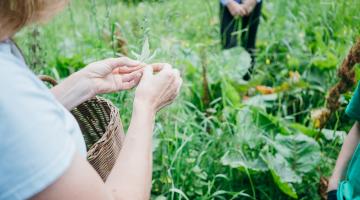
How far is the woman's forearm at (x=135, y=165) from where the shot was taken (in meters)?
1.03

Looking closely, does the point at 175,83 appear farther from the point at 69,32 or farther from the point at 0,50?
the point at 69,32

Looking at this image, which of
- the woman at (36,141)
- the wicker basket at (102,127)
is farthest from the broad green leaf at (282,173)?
the woman at (36,141)

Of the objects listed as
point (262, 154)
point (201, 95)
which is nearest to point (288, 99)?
point (201, 95)

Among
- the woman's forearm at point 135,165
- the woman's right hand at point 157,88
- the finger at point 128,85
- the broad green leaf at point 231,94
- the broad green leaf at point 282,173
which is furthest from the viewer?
the broad green leaf at point 231,94

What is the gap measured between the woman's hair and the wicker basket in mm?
436

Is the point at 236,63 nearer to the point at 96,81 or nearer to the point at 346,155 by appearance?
the point at 346,155

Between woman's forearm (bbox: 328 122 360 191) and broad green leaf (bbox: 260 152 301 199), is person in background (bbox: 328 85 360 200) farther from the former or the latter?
broad green leaf (bbox: 260 152 301 199)

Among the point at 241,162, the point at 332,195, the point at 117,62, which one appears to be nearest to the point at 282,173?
the point at 241,162

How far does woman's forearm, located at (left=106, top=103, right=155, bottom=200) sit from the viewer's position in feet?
3.39

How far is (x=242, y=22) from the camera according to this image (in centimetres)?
363

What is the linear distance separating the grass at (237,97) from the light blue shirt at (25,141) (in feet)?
3.37

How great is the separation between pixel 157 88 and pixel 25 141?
1.76ft

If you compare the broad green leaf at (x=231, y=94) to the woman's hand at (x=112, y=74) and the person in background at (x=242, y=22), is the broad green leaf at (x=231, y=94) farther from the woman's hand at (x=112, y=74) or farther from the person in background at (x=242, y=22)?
the woman's hand at (x=112, y=74)

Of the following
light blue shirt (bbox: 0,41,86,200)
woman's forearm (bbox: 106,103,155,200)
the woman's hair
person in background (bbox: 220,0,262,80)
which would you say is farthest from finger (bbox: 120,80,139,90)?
person in background (bbox: 220,0,262,80)
